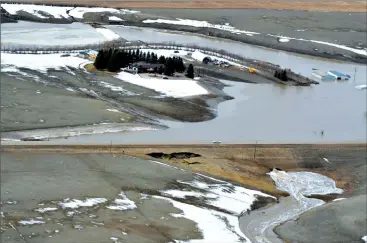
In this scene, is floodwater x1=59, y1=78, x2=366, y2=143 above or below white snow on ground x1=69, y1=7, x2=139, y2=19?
below

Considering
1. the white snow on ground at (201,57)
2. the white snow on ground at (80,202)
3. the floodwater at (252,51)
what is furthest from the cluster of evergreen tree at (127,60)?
the white snow on ground at (80,202)

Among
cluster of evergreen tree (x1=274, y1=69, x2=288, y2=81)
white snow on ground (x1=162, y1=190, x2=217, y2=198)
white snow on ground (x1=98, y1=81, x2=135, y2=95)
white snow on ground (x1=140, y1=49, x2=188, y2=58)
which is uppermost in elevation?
white snow on ground (x1=140, y1=49, x2=188, y2=58)

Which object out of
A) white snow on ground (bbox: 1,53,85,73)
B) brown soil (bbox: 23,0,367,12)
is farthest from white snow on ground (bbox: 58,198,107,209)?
brown soil (bbox: 23,0,367,12)

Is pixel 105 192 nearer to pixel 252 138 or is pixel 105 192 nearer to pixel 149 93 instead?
pixel 252 138

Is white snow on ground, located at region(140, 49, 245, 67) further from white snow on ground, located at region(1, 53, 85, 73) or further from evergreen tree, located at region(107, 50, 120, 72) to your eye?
white snow on ground, located at region(1, 53, 85, 73)

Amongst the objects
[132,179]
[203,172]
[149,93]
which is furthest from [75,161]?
[149,93]

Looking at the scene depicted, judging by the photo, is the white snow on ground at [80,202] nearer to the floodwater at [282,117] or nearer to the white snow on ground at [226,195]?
the white snow on ground at [226,195]
